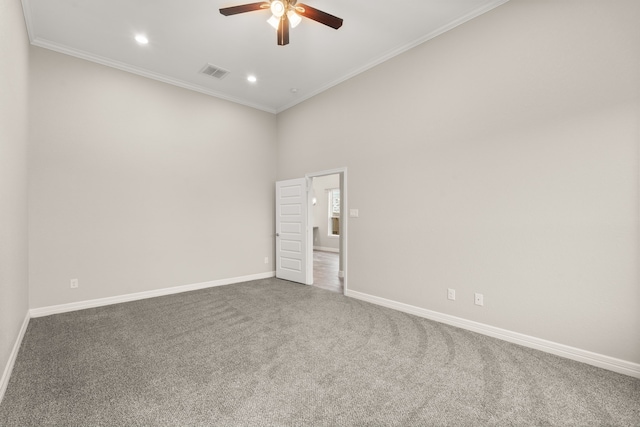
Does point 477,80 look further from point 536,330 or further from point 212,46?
point 212,46

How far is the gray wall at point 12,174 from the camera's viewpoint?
6.89 feet

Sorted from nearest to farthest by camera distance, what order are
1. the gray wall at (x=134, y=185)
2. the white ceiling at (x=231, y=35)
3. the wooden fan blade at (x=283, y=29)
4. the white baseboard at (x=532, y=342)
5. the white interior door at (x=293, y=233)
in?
the white baseboard at (x=532, y=342), the wooden fan blade at (x=283, y=29), the white ceiling at (x=231, y=35), the gray wall at (x=134, y=185), the white interior door at (x=293, y=233)

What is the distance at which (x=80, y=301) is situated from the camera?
379cm

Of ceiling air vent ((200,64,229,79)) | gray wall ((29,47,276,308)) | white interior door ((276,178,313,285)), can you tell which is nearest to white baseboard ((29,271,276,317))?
gray wall ((29,47,276,308))

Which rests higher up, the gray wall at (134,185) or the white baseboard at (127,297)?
the gray wall at (134,185)

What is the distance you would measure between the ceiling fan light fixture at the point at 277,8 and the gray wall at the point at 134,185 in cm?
281

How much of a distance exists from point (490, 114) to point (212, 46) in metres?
3.40

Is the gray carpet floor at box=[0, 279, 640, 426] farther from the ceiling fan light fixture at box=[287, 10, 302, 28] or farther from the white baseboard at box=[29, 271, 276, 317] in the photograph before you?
the ceiling fan light fixture at box=[287, 10, 302, 28]

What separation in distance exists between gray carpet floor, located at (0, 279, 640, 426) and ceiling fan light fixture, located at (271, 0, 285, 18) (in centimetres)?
307

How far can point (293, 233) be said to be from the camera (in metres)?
5.37

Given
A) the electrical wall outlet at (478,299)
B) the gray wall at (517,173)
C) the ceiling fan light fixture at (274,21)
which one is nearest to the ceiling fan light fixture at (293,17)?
the ceiling fan light fixture at (274,21)

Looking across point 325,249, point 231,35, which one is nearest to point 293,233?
point 231,35

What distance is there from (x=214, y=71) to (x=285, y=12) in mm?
2130

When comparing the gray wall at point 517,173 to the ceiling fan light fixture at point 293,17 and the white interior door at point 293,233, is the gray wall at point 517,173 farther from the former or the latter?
the ceiling fan light fixture at point 293,17
